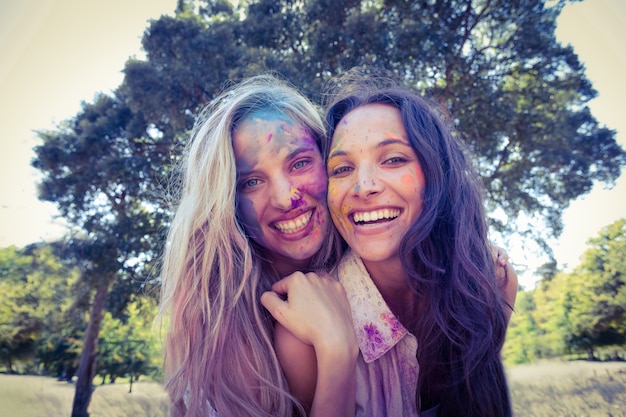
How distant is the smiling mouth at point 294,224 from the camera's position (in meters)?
2.44

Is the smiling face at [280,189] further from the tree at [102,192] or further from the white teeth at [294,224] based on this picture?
the tree at [102,192]

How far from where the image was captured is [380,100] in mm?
2688

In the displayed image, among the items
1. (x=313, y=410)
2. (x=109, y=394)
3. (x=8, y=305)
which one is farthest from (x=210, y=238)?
(x=109, y=394)

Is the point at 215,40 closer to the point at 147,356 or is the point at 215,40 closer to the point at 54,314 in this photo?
the point at 54,314

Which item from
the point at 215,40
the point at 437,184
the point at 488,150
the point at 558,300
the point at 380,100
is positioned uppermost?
the point at 215,40

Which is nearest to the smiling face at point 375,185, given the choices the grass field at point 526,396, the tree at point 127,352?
the grass field at point 526,396

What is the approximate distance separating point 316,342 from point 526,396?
7.59m

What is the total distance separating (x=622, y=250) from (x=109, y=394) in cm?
1471

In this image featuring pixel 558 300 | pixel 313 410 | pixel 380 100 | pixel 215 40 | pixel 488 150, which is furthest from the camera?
pixel 558 300

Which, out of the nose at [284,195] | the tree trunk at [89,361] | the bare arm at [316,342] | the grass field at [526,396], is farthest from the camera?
the tree trunk at [89,361]

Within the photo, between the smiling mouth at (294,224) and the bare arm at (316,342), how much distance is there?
0.33 metres

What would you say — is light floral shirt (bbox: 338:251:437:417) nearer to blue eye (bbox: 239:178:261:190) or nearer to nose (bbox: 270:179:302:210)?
nose (bbox: 270:179:302:210)

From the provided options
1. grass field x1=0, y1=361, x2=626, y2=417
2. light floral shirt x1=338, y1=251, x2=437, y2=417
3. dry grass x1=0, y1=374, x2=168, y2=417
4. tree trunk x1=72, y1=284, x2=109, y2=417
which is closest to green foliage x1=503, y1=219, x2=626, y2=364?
grass field x1=0, y1=361, x2=626, y2=417

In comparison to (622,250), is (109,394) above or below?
below
